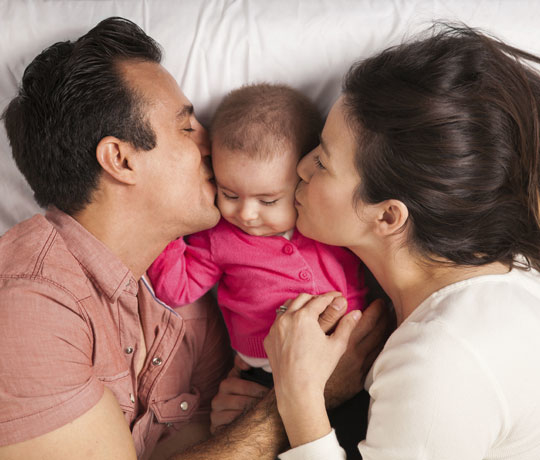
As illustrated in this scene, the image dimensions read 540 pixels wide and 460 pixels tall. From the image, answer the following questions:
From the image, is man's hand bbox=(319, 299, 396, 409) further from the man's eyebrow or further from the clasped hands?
the man's eyebrow

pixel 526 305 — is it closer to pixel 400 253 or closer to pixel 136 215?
pixel 400 253

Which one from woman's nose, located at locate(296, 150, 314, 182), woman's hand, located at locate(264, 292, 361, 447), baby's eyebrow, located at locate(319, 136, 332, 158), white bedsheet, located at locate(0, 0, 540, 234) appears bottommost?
woman's hand, located at locate(264, 292, 361, 447)

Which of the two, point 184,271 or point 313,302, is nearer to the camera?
point 313,302

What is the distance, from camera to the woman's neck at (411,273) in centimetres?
123

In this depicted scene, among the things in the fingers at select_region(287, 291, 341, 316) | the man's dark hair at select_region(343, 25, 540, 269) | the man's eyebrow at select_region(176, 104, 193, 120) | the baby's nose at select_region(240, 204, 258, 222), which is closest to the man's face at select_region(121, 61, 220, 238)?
the man's eyebrow at select_region(176, 104, 193, 120)

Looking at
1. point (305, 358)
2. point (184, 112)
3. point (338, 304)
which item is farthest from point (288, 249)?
point (184, 112)

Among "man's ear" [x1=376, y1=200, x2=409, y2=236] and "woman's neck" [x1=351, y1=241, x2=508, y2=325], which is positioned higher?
"man's ear" [x1=376, y1=200, x2=409, y2=236]

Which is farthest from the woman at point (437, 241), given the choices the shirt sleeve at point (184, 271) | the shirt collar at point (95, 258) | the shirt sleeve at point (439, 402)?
the shirt collar at point (95, 258)

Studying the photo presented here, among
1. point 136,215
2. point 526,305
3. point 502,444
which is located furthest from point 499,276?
point 136,215

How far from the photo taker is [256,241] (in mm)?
1480

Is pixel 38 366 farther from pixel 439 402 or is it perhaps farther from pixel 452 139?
pixel 452 139

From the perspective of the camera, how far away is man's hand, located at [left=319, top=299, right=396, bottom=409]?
145 cm

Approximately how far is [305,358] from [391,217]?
40 cm

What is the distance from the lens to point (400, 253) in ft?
4.24
